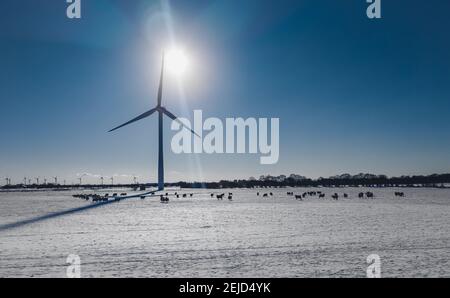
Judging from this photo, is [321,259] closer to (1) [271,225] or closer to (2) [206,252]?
(2) [206,252]

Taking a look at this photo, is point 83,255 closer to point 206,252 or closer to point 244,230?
point 206,252

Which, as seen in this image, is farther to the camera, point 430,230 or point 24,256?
point 430,230

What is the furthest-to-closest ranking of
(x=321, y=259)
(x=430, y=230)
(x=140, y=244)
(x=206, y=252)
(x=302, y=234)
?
(x=430, y=230) < (x=302, y=234) < (x=140, y=244) < (x=206, y=252) < (x=321, y=259)

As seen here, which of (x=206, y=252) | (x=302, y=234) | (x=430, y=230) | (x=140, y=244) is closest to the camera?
(x=206, y=252)

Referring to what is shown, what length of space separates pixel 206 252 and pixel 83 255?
15.1 ft

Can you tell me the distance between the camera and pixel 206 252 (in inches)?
634

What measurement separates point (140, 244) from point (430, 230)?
52.1ft

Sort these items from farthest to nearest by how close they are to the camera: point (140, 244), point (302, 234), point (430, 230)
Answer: point (430, 230) → point (302, 234) → point (140, 244)
